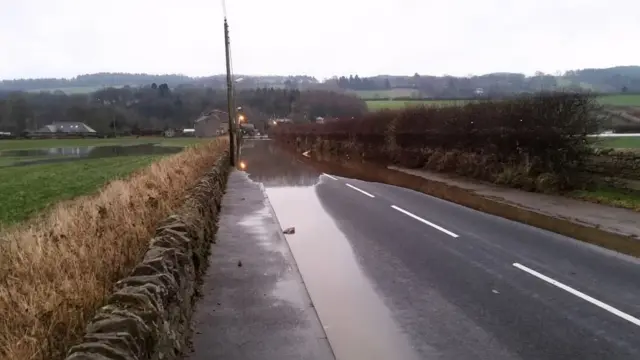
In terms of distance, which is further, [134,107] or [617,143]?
[134,107]

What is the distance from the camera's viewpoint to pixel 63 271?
541 centimetres

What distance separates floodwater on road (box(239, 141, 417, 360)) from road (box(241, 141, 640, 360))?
18 millimetres

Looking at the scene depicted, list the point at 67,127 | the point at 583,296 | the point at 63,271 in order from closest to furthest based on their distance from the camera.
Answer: the point at 63,271 → the point at 583,296 → the point at 67,127

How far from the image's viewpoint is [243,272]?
8.75 meters

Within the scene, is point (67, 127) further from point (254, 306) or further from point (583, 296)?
point (583, 296)

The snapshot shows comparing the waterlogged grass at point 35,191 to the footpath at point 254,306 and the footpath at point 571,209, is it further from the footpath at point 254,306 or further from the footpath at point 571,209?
the footpath at point 571,209

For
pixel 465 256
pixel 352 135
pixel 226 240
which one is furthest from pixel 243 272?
pixel 352 135

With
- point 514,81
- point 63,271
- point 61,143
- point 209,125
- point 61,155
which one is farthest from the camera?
point 209,125

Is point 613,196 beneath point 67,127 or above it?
above

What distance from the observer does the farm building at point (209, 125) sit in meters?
119

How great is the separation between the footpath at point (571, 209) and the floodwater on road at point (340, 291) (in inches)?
218

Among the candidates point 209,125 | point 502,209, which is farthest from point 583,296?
point 209,125

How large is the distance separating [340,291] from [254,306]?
133 cm

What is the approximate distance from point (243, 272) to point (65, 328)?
4.56 metres
